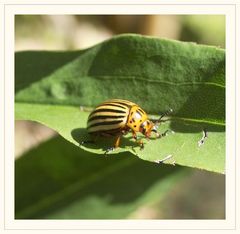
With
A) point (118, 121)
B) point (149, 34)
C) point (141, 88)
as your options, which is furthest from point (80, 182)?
point (149, 34)

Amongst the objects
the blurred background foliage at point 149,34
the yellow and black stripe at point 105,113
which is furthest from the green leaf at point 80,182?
the blurred background foliage at point 149,34

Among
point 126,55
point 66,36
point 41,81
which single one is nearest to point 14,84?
point 41,81

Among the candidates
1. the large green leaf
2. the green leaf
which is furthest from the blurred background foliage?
the large green leaf

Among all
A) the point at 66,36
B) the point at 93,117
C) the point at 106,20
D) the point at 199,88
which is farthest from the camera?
the point at 106,20

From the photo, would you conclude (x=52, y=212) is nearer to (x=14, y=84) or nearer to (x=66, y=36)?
(x=14, y=84)

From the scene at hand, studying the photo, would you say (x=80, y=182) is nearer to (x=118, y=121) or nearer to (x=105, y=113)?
(x=118, y=121)

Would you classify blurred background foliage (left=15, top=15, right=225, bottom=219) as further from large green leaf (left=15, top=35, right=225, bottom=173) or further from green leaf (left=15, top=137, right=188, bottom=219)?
large green leaf (left=15, top=35, right=225, bottom=173)
